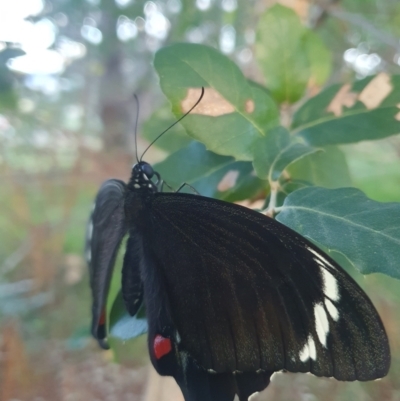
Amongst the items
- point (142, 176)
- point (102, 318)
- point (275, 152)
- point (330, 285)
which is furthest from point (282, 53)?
point (102, 318)

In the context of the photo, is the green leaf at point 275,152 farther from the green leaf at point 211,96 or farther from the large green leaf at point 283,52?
the large green leaf at point 283,52

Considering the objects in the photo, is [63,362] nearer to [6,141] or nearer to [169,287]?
[6,141]

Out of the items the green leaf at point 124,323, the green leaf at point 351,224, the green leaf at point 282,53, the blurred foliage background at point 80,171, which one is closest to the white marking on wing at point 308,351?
the green leaf at point 351,224

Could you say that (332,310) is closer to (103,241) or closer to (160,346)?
(160,346)

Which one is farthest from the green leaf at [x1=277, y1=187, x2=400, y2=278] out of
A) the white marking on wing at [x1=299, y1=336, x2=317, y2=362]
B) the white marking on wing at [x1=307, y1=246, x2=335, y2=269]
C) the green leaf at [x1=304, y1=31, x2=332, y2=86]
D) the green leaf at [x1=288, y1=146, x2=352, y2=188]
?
the green leaf at [x1=304, y1=31, x2=332, y2=86]

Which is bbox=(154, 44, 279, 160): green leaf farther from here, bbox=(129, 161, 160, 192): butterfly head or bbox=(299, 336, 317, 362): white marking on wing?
bbox=(299, 336, 317, 362): white marking on wing

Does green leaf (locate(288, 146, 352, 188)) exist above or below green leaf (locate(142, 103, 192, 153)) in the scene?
above

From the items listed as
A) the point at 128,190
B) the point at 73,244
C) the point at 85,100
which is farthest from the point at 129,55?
the point at 128,190
